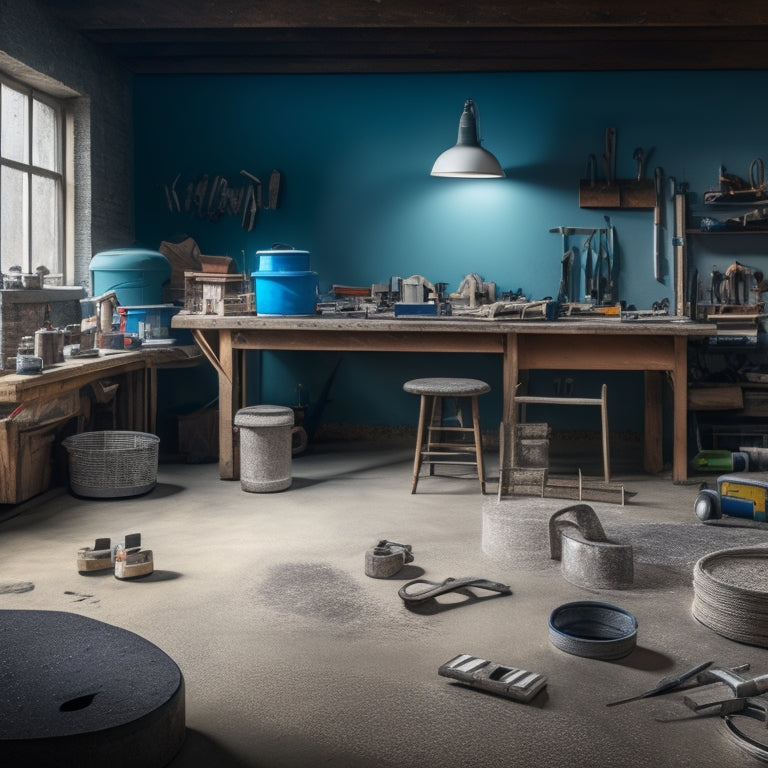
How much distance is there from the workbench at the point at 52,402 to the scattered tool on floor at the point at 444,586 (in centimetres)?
229

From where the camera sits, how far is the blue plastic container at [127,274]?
697cm

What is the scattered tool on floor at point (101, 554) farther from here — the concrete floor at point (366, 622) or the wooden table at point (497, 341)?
the wooden table at point (497, 341)

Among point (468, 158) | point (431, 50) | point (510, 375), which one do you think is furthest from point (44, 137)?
point (510, 375)

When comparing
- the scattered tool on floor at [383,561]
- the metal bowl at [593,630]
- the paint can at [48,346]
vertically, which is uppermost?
the paint can at [48,346]

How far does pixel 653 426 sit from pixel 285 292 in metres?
2.80

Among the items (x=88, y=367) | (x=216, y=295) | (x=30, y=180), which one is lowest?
(x=88, y=367)

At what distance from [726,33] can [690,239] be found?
161 cm

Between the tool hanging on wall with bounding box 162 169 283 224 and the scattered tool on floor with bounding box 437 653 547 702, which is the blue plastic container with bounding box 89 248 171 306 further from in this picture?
the scattered tool on floor with bounding box 437 653 547 702

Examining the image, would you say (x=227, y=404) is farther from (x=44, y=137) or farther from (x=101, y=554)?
(x=44, y=137)

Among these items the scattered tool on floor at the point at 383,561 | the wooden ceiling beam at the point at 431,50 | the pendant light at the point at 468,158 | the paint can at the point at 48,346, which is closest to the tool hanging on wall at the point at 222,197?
the wooden ceiling beam at the point at 431,50

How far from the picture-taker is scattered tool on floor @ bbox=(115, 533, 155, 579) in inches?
168

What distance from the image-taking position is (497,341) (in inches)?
246

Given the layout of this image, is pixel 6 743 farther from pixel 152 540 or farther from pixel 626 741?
pixel 152 540

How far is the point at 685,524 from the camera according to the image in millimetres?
5168
